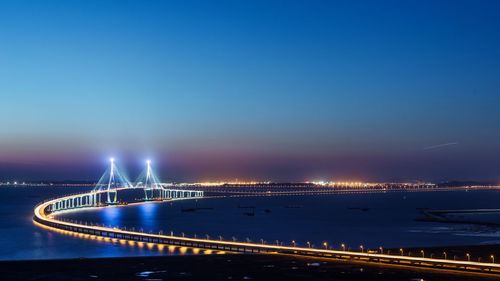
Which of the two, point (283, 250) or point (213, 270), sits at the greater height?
point (283, 250)

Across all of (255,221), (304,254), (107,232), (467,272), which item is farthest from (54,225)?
(467,272)

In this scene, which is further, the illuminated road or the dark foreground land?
the illuminated road

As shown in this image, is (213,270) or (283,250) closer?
(213,270)

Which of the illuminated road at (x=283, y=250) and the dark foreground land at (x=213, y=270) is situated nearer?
the dark foreground land at (x=213, y=270)

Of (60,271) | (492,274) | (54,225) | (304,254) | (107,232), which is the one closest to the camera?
(492,274)

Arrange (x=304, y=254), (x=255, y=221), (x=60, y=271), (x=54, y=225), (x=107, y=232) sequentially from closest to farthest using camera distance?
1. (x=60, y=271)
2. (x=304, y=254)
3. (x=107, y=232)
4. (x=54, y=225)
5. (x=255, y=221)

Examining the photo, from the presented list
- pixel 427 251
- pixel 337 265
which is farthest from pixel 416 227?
pixel 337 265

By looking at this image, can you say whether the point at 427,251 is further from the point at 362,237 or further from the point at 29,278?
the point at 29,278

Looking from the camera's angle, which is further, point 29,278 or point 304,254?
point 304,254
